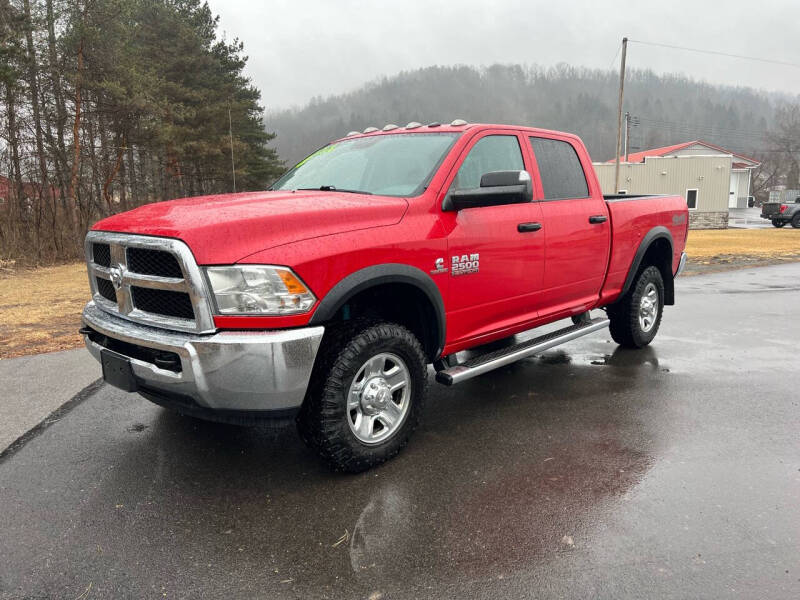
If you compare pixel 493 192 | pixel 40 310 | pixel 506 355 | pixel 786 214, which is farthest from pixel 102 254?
pixel 786 214

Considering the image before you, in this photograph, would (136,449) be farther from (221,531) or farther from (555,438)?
(555,438)

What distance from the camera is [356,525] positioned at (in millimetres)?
2789

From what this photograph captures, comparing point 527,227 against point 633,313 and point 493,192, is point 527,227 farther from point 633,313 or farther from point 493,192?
point 633,313

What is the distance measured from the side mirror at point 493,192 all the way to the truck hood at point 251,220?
1.07ft

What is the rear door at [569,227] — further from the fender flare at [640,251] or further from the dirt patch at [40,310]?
the dirt patch at [40,310]

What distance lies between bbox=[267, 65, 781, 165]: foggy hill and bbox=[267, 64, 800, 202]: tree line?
204mm

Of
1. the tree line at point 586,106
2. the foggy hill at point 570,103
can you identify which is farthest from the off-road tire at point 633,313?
the foggy hill at point 570,103

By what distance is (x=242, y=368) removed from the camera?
2.72m

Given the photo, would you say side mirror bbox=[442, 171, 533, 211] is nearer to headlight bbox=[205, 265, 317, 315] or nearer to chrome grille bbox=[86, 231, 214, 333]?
headlight bbox=[205, 265, 317, 315]

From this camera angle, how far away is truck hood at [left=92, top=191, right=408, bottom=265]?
278 cm

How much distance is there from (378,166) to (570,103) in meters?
123

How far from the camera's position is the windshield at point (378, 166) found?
378cm

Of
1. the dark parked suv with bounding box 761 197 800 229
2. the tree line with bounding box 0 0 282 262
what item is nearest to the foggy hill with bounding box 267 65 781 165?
the dark parked suv with bounding box 761 197 800 229

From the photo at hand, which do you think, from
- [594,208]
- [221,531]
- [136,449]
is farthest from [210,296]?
[594,208]
